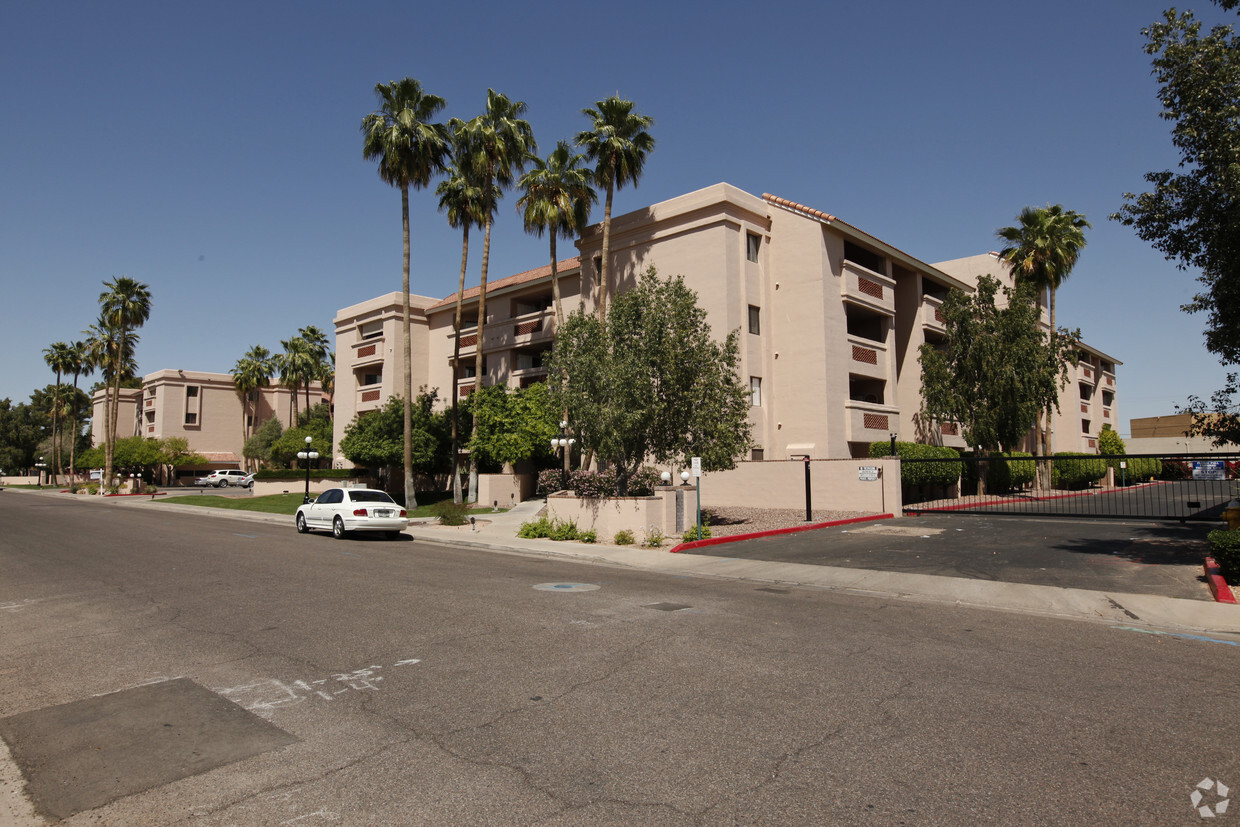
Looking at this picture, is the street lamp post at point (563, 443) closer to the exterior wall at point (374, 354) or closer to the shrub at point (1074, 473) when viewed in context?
the exterior wall at point (374, 354)

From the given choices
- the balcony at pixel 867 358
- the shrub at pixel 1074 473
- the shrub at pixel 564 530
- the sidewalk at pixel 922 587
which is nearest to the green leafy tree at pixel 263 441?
the sidewalk at pixel 922 587

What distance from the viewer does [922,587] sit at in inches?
500

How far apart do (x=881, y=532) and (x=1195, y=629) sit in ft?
39.3

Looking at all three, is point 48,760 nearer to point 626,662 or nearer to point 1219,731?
point 626,662

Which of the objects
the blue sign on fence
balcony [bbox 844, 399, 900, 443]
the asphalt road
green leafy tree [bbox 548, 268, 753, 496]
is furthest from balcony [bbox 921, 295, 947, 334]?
the asphalt road

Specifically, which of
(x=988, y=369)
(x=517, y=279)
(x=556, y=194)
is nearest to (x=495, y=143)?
(x=556, y=194)

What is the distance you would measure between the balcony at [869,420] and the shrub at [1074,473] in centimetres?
1548

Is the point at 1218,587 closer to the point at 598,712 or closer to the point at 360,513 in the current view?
the point at 598,712

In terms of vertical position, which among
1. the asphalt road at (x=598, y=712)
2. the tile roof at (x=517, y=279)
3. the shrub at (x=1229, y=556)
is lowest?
the asphalt road at (x=598, y=712)

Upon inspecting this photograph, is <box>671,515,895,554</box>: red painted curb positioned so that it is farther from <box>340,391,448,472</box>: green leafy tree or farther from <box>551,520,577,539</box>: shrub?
<box>340,391,448,472</box>: green leafy tree

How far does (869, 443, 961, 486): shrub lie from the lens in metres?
29.7

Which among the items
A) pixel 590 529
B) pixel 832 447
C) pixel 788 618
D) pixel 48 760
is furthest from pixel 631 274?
pixel 48 760

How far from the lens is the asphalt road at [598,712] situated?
4.25 meters

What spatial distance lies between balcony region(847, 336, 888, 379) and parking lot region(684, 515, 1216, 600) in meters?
9.74
